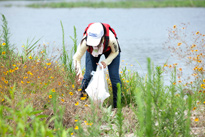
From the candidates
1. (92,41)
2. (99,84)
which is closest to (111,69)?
(99,84)

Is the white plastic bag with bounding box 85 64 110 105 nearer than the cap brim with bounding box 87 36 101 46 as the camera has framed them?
No

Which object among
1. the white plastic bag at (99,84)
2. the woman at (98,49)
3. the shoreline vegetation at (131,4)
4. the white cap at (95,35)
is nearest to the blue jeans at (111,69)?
the woman at (98,49)

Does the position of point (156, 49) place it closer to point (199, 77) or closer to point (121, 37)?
point (121, 37)

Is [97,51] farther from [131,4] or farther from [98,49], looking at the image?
[131,4]

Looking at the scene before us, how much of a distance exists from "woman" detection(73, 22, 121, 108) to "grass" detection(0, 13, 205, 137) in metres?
0.28

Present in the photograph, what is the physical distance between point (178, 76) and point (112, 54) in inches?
43.7

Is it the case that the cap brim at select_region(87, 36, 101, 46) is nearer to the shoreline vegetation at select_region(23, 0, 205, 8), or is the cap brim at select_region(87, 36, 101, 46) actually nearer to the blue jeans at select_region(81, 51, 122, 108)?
the blue jeans at select_region(81, 51, 122, 108)

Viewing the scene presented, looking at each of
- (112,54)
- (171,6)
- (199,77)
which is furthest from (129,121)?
(171,6)

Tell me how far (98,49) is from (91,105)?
1618 millimetres

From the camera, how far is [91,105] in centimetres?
309

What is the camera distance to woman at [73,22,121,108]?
4.39 m

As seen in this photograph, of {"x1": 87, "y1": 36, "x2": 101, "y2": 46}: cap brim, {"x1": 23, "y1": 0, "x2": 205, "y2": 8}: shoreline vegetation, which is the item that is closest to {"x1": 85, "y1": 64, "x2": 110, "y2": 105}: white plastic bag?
{"x1": 87, "y1": 36, "x2": 101, "y2": 46}: cap brim

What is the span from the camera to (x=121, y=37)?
46.1 feet

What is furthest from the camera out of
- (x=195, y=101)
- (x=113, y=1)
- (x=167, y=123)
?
(x=113, y=1)
